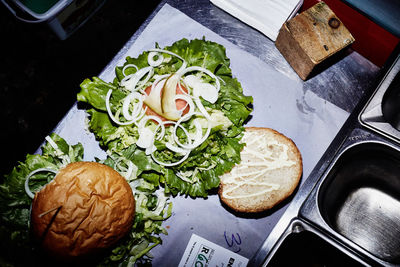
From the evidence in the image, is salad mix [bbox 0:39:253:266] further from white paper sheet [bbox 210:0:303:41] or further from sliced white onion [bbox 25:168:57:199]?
white paper sheet [bbox 210:0:303:41]

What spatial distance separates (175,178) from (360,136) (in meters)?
1.24

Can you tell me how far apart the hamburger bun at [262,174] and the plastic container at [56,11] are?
1649mm

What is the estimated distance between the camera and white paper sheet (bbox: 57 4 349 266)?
2268mm

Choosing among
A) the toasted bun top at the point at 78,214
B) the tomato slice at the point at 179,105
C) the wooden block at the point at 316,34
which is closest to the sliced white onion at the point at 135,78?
the tomato slice at the point at 179,105

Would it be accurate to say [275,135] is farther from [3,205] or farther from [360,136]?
[3,205]

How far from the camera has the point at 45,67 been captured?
315cm

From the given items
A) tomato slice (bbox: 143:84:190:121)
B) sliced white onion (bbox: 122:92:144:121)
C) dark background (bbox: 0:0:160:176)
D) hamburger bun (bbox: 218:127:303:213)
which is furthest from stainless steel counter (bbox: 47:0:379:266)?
dark background (bbox: 0:0:160:176)

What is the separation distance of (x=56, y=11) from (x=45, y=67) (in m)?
1.02

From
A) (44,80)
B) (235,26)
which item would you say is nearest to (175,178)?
(235,26)

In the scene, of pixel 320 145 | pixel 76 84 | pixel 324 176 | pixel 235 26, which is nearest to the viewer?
pixel 324 176

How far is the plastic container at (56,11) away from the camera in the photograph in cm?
229

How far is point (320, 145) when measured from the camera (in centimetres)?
241

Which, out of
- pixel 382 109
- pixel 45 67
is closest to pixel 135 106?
pixel 45 67

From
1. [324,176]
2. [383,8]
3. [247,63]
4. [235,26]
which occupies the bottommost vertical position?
[324,176]
